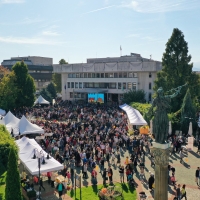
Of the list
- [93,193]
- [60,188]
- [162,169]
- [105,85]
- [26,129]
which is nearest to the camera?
[162,169]

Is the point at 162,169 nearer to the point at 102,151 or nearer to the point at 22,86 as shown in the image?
the point at 102,151

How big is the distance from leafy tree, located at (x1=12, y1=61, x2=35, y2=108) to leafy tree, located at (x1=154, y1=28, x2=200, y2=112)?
22836 mm

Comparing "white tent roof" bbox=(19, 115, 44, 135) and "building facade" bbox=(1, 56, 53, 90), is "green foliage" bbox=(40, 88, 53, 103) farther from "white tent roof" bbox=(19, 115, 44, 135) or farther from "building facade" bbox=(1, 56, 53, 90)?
"white tent roof" bbox=(19, 115, 44, 135)

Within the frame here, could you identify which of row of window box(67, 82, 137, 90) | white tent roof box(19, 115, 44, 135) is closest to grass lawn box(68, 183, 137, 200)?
white tent roof box(19, 115, 44, 135)

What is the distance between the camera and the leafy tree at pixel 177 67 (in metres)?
34.1

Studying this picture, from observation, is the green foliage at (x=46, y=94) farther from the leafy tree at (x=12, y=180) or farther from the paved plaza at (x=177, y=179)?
the leafy tree at (x=12, y=180)

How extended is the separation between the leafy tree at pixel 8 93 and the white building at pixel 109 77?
62.0 feet

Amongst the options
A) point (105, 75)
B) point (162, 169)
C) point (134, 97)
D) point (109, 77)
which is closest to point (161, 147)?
point (162, 169)

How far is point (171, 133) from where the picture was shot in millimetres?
29047

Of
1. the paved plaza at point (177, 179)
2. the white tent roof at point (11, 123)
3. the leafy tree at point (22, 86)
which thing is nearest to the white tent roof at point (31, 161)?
the paved plaza at point (177, 179)

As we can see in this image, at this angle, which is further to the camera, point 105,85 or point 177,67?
point 105,85

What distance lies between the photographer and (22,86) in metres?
45.6

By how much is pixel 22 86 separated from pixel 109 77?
1977 centimetres

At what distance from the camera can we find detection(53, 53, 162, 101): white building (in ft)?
172
